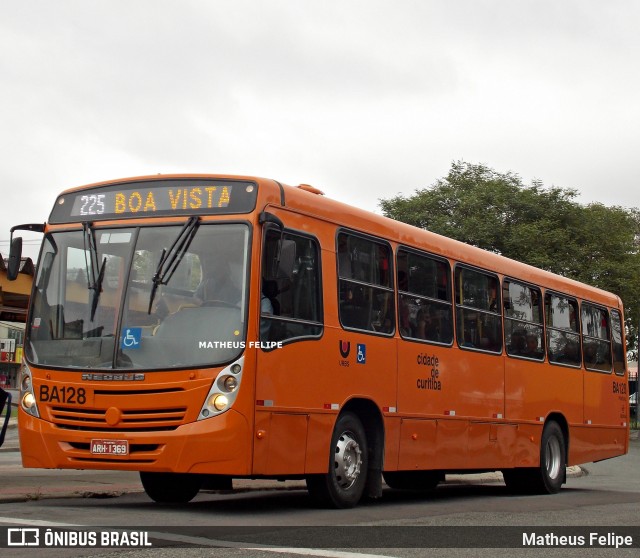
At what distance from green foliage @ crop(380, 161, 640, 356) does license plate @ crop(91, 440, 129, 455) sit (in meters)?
39.8

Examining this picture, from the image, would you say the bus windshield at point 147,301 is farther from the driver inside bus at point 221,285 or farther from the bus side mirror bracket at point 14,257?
the bus side mirror bracket at point 14,257

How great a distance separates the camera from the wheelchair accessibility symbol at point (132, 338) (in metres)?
10.8

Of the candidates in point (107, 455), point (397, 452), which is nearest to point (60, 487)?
point (107, 455)

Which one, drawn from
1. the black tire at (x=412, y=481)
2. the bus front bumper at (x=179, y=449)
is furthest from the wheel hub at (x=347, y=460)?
the black tire at (x=412, y=481)

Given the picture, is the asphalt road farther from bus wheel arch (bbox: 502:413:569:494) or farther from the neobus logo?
the neobus logo

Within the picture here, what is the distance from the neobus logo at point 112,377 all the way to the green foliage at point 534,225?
130ft

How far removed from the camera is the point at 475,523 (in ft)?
35.2

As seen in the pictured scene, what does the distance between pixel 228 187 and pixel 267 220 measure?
25.0 inches

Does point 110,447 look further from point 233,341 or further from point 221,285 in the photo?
point 221,285

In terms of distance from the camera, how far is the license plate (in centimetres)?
1069

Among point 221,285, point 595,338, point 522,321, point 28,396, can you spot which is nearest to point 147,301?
point 221,285

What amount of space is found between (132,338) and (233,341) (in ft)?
3.33

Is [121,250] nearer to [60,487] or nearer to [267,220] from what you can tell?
[267,220]

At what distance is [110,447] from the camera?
10750 mm
